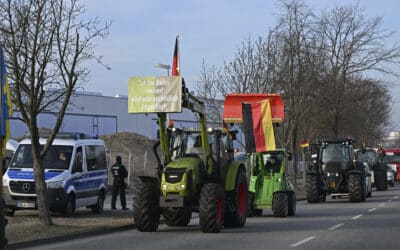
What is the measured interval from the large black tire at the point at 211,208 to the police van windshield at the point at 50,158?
6.32 m

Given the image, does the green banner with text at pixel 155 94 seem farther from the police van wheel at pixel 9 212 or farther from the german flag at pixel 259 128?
the police van wheel at pixel 9 212

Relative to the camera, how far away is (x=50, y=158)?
23.2m

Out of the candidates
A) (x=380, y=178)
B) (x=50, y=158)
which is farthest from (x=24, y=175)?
(x=380, y=178)

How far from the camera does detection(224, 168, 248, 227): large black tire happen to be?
19.8 metres

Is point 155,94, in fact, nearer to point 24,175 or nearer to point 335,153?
point 24,175

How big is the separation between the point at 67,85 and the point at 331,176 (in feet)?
59.2

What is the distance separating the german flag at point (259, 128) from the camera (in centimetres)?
2402

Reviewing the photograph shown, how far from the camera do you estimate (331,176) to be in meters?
34.1

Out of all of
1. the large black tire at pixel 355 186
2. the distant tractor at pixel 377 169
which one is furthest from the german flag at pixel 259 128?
the distant tractor at pixel 377 169

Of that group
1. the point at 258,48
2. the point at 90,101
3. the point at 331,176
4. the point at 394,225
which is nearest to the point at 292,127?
the point at 258,48

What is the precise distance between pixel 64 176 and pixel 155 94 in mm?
5617

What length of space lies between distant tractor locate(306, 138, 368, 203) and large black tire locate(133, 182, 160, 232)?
621 inches

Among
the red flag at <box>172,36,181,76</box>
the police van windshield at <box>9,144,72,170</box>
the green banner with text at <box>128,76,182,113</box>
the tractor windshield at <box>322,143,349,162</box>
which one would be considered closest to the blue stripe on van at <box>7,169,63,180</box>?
the police van windshield at <box>9,144,72,170</box>

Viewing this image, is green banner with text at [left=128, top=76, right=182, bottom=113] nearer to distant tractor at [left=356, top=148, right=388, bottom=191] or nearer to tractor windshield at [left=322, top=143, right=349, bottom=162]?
tractor windshield at [left=322, top=143, right=349, bottom=162]
